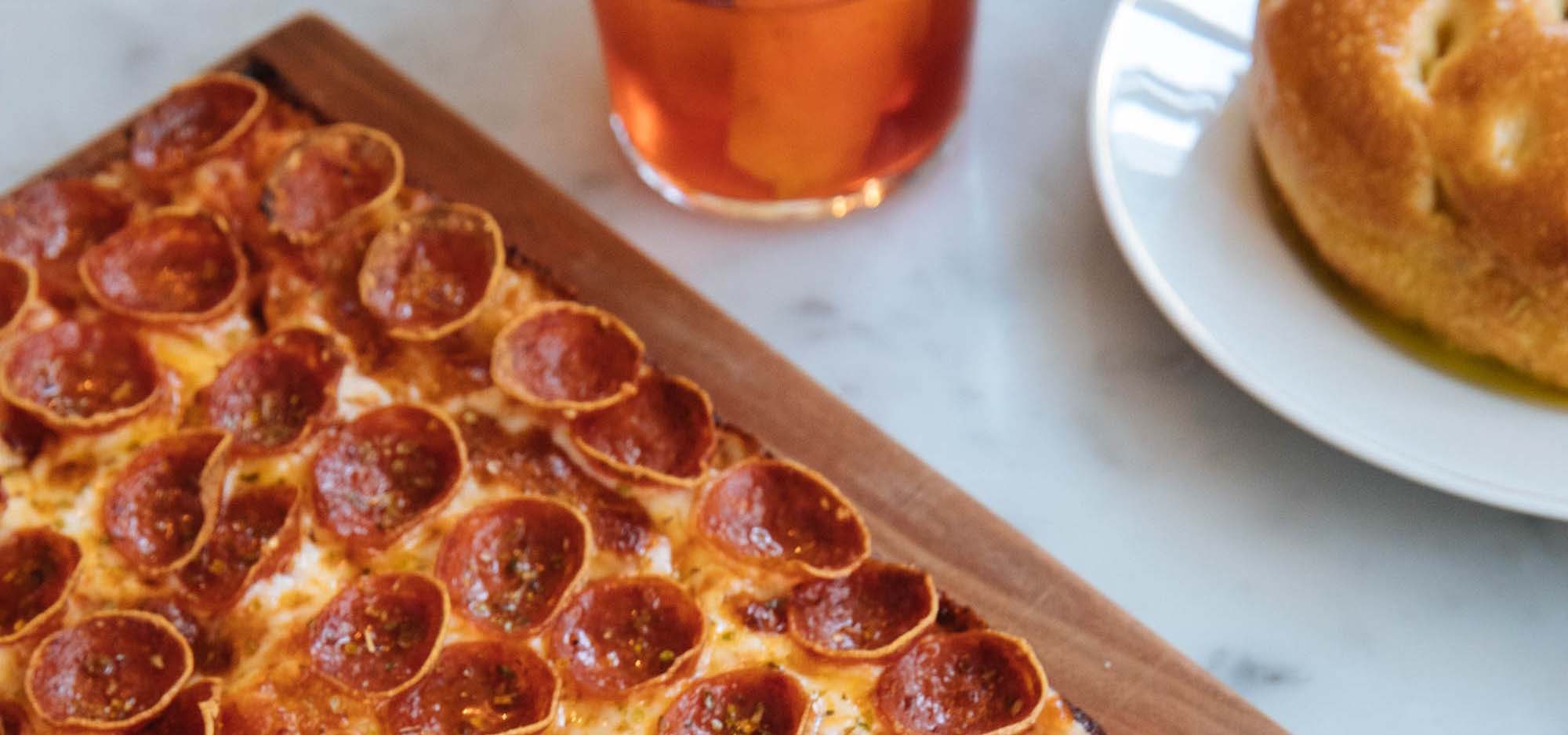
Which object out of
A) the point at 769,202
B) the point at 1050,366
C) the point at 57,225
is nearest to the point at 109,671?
the point at 57,225

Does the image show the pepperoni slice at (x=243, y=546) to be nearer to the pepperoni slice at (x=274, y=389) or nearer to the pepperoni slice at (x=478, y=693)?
the pepperoni slice at (x=274, y=389)

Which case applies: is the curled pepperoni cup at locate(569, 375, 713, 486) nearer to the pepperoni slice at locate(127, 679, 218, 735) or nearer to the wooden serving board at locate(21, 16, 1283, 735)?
the wooden serving board at locate(21, 16, 1283, 735)

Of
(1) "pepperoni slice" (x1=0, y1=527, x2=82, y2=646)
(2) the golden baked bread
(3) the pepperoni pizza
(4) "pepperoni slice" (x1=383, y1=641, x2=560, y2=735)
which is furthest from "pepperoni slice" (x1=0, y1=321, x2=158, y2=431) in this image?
(2) the golden baked bread

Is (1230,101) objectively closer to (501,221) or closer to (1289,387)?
(1289,387)

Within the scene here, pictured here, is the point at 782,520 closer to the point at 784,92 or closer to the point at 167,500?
the point at 784,92

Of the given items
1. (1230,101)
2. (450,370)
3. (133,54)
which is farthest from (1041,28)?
(133,54)

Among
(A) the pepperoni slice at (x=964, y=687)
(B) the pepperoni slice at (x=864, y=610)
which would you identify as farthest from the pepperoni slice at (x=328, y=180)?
(A) the pepperoni slice at (x=964, y=687)
